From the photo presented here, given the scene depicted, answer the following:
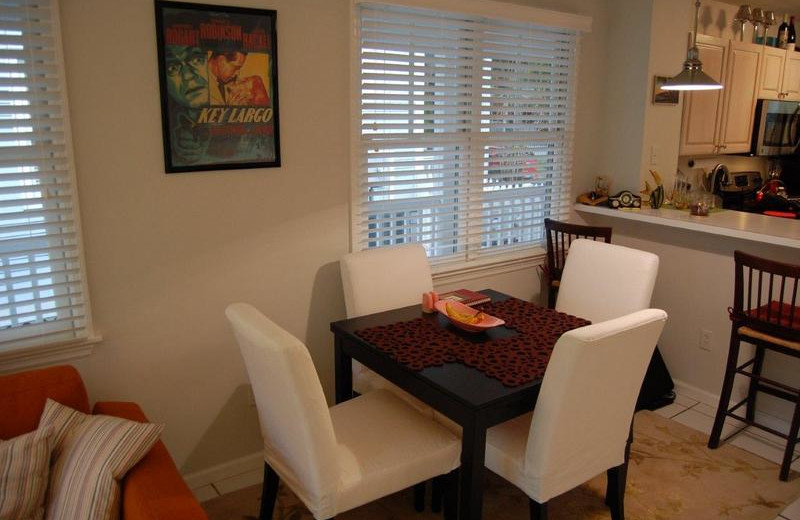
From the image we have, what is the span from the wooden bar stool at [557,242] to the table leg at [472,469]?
1766 millimetres

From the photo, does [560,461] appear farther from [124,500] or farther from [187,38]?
[187,38]

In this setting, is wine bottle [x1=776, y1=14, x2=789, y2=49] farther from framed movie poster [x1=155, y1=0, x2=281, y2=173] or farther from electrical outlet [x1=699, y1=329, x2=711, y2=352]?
framed movie poster [x1=155, y1=0, x2=281, y2=173]

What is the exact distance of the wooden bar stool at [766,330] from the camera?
8.84ft

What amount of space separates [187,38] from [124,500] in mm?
1649

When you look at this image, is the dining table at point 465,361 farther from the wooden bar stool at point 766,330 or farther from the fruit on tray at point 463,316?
the wooden bar stool at point 766,330

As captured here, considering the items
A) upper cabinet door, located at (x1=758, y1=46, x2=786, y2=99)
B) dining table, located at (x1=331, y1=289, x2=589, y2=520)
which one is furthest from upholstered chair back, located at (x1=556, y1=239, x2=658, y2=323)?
upper cabinet door, located at (x1=758, y1=46, x2=786, y2=99)

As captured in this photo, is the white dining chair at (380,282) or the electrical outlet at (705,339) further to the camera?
the electrical outlet at (705,339)

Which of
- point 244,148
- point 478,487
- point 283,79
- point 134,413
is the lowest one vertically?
point 478,487

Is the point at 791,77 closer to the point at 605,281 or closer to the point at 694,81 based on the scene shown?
the point at 694,81

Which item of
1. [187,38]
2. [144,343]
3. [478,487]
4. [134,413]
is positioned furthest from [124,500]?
[187,38]

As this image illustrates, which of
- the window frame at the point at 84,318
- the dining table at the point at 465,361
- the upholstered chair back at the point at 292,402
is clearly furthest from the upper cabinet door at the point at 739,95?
the window frame at the point at 84,318

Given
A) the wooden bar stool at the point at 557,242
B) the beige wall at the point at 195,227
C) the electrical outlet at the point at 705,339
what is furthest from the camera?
the electrical outlet at the point at 705,339

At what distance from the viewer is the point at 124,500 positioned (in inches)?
68.5

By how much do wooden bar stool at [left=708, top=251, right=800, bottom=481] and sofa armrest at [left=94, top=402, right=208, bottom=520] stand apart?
2.43m
